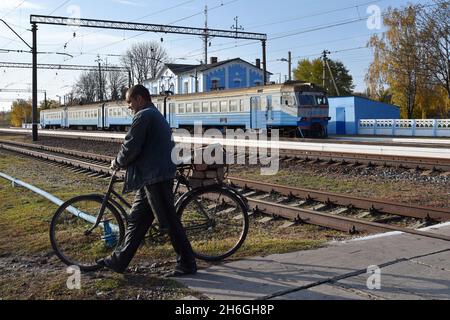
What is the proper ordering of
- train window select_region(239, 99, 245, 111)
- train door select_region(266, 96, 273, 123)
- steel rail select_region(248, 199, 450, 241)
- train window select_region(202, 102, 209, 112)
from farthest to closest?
train window select_region(202, 102, 209, 112)
train window select_region(239, 99, 245, 111)
train door select_region(266, 96, 273, 123)
steel rail select_region(248, 199, 450, 241)

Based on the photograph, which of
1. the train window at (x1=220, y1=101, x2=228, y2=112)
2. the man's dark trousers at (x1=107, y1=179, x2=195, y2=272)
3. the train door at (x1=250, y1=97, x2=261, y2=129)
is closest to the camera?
the man's dark trousers at (x1=107, y1=179, x2=195, y2=272)

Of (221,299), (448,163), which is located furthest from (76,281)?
(448,163)

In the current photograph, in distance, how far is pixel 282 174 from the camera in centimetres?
1389

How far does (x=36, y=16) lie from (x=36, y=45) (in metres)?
2.89

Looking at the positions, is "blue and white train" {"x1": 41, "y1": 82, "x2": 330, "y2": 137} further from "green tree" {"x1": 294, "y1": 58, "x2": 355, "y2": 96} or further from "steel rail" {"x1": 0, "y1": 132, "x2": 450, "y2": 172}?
"green tree" {"x1": 294, "y1": 58, "x2": 355, "y2": 96}

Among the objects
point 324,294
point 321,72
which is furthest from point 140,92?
point 321,72

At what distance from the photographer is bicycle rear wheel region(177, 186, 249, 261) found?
17.7ft

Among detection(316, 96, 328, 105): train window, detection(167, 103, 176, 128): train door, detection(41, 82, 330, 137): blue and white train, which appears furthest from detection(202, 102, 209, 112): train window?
detection(316, 96, 328, 105): train window

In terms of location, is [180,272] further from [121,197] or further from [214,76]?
[214,76]

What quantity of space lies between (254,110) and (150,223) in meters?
24.2

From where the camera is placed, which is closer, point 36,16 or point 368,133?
point 36,16

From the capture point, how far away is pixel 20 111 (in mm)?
100875

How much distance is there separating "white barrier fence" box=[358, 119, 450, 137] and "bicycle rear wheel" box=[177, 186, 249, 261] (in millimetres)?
28841
